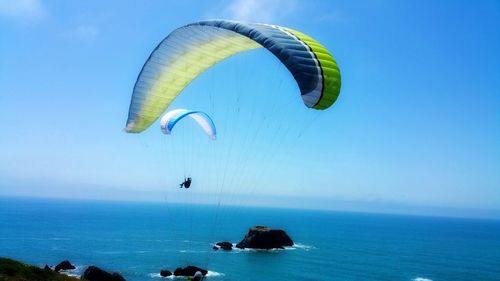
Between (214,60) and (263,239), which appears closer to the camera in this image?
(214,60)

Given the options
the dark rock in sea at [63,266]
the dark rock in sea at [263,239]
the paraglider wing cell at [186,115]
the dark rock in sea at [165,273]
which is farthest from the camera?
the dark rock in sea at [263,239]

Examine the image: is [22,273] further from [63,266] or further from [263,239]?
[263,239]

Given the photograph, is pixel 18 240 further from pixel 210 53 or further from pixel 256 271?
pixel 210 53

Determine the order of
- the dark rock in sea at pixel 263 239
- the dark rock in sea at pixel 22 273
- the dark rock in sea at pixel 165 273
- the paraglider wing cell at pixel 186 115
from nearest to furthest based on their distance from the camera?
the paraglider wing cell at pixel 186 115 < the dark rock in sea at pixel 22 273 < the dark rock in sea at pixel 165 273 < the dark rock in sea at pixel 263 239

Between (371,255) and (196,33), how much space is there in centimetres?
7226

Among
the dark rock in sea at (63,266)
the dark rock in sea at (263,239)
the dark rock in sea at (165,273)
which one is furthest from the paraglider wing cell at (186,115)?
the dark rock in sea at (263,239)

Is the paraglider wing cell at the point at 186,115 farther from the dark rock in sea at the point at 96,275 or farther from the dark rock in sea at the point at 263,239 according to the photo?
the dark rock in sea at the point at 263,239

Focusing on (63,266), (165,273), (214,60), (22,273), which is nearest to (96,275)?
(22,273)

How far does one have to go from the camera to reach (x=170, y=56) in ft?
48.6

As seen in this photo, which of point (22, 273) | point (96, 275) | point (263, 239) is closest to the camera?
point (22, 273)

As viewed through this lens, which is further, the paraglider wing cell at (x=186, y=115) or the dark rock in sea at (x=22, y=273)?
the dark rock in sea at (x=22, y=273)

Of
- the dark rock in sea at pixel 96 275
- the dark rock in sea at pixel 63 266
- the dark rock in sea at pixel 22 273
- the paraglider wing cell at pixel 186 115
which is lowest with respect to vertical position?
the dark rock in sea at pixel 63 266

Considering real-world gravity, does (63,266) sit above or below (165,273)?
below

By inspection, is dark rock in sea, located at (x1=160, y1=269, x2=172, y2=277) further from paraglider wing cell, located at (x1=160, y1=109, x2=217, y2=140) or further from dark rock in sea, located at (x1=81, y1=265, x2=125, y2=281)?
paraglider wing cell, located at (x1=160, y1=109, x2=217, y2=140)
